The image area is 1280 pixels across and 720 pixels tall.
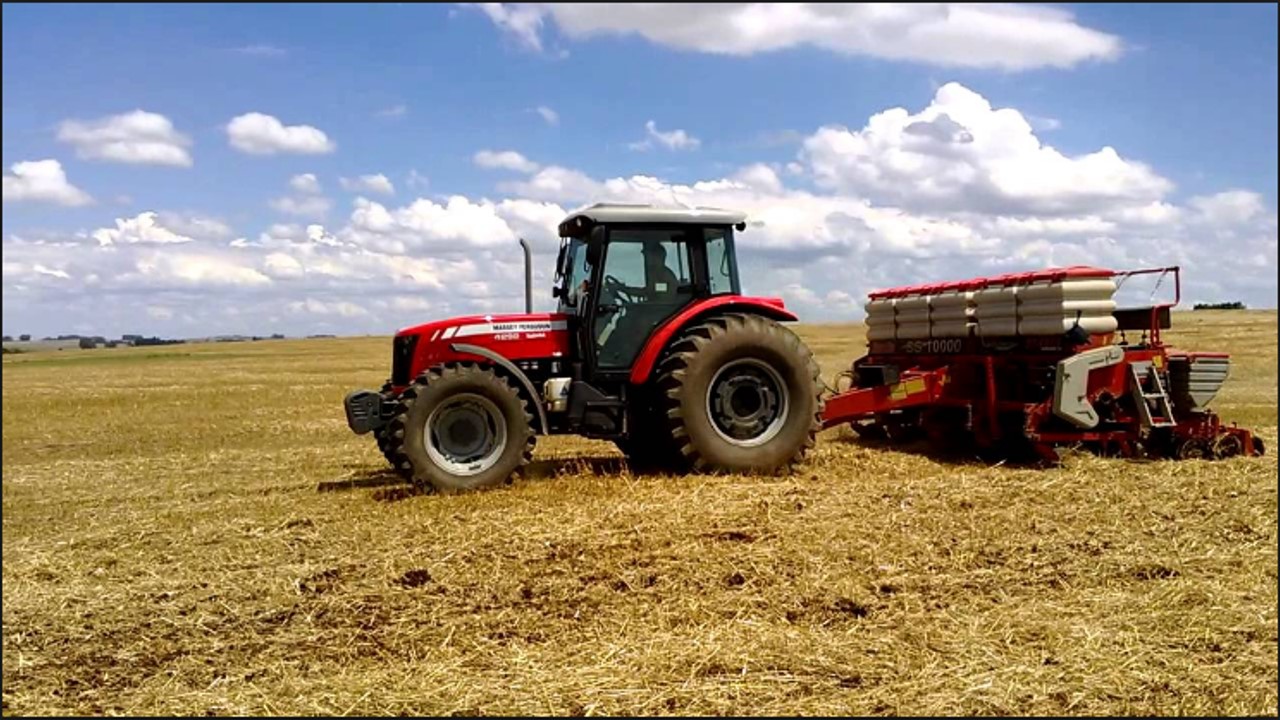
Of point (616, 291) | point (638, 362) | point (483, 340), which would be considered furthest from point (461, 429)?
point (616, 291)

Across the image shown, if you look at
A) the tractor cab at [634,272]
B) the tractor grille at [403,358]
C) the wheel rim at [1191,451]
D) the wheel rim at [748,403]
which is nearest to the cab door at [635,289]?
the tractor cab at [634,272]

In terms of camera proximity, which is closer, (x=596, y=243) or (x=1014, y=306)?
(x=596, y=243)

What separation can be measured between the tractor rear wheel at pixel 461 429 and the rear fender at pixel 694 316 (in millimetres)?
1066

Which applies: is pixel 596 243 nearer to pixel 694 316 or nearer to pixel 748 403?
pixel 694 316

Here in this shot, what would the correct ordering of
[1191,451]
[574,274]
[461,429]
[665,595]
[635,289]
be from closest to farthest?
[665,595], [461,429], [635,289], [574,274], [1191,451]

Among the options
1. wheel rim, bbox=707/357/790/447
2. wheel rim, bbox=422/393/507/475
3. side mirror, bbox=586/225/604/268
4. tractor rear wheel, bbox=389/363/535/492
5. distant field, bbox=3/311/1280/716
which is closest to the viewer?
distant field, bbox=3/311/1280/716

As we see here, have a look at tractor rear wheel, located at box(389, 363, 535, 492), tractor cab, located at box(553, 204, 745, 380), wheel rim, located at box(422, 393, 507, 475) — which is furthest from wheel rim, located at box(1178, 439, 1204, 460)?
wheel rim, located at box(422, 393, 507, 475)

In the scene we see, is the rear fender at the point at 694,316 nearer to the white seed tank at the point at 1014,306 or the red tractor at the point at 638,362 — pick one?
the red tractor at the point at 638,362

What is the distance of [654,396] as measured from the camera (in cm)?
880

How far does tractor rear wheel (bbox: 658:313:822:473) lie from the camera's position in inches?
338

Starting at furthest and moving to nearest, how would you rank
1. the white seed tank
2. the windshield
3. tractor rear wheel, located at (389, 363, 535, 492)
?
1. the white seed tank
2. the windshield
3. tractor rear wheel, located at (389, 363, 535, 492)

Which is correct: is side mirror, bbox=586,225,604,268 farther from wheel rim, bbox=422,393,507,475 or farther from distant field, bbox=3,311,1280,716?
distant field, bbox=3,311,1280,716

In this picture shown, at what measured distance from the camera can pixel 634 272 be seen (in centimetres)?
891

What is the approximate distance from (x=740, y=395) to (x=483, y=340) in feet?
7.40
